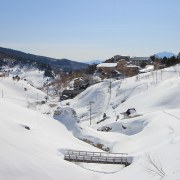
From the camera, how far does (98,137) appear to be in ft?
126

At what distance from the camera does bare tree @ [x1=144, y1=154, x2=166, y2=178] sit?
20513 mm

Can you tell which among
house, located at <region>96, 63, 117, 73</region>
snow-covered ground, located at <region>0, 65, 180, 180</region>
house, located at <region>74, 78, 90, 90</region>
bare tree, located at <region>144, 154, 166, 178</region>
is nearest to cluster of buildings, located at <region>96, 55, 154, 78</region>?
house, located at <region>96, 63, 117, 73</region>

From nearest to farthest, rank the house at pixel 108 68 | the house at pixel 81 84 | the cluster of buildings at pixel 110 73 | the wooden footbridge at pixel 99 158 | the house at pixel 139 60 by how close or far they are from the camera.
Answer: the wooden footbridge at pixel 99 158 → the cluster of buildings at pixel 110 73 → the house at pixel 81 84 → the house at pixel 108 68 → the house at pixel 139 60

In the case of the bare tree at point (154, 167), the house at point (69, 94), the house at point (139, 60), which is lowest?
the house at point (69, 94)

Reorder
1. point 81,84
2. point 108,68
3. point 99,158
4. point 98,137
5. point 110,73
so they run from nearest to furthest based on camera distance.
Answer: point 99,158 < point 98,137 < point 81,84 < point 110,73 < point 108,68

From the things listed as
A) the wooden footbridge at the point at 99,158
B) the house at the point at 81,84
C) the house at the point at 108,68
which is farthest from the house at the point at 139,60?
the wooden footbridge at the point at 99,158

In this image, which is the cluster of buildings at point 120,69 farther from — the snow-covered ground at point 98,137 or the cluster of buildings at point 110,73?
the snow-covered ground at point 98,137

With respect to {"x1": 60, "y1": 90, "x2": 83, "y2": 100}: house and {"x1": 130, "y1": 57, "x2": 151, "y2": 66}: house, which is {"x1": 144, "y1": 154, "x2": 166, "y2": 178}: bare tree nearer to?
{"x1": 60, "y1": 90, "x2": 83, "y2": 100}: house

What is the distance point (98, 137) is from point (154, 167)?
1640 cm

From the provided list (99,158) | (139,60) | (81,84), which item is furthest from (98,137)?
(139,60)

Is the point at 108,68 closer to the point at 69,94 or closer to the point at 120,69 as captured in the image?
the point at 120,69

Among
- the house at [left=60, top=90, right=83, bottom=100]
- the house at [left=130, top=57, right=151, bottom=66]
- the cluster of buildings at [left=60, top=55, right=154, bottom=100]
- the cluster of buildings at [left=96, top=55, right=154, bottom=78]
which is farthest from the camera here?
the house at [left=130, top=57, right=151, bottom=66]

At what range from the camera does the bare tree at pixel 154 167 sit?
20513 mm

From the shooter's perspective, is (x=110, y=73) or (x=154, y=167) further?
(x=110, y=73)
